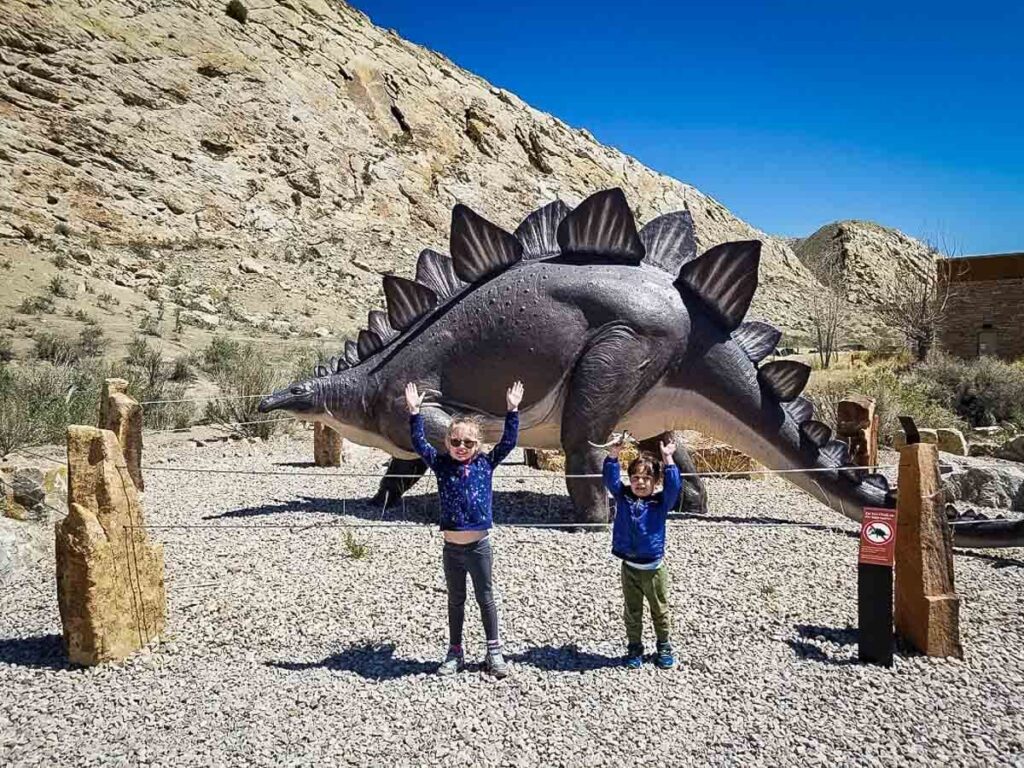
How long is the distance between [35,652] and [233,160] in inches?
753

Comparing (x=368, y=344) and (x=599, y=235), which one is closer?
(x=599, y=235)

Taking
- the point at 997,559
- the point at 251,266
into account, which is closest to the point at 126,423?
the point at 997,559

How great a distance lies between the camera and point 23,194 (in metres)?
15.7

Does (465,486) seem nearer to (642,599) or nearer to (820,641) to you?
(642,599)

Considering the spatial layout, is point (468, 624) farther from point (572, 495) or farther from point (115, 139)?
point (115, 139)

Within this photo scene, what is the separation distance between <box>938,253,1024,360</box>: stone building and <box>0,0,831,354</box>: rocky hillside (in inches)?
510

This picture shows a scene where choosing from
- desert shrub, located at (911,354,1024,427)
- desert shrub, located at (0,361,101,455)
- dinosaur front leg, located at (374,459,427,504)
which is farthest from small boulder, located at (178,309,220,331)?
desert shrub, located at (911,354,1024,427)

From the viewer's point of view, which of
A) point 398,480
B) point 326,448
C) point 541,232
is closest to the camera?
point 541,232

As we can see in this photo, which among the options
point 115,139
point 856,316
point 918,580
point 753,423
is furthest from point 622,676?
point 856,316

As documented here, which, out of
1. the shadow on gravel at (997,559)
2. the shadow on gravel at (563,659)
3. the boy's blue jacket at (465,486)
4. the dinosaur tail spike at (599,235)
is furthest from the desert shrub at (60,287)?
the shadow on gravel at (997,559)

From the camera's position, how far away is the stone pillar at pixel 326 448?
6.75 meters

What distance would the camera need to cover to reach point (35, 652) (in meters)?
2.67

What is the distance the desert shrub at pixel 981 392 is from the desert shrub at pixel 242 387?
32.3 ft

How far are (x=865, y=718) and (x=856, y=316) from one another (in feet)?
138
